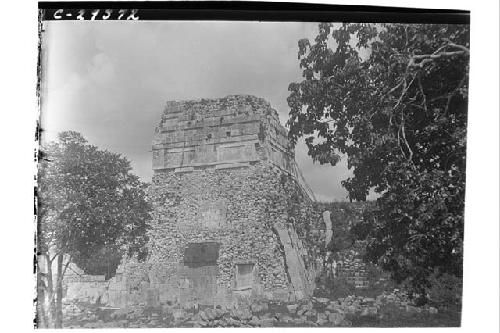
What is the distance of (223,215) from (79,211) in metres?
1.35

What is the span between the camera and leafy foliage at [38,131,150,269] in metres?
7.38

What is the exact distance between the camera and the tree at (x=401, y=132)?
754 centimetres

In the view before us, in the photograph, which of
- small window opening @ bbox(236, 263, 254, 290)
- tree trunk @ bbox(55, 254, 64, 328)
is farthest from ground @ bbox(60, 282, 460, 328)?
small window opening @ bbox(236, 263, 254, 290)

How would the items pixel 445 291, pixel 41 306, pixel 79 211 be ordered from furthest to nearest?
pixel 445 291 < pixel 79 211 < pixel 41 306

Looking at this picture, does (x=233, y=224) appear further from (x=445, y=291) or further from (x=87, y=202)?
(x=445, y=291)

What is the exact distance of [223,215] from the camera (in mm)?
7469

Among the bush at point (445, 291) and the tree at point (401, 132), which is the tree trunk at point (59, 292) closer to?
the tree at point (401, 132)

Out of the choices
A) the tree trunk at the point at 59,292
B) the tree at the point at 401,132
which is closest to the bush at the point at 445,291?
the tree at the point at 401,132

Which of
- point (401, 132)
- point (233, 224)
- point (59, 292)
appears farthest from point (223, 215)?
point (401, 132)

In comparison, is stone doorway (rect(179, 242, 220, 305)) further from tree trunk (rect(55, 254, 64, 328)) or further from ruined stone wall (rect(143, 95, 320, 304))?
tree trunk (rect(55, 254, 64, 328))

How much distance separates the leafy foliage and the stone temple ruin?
0.63ft

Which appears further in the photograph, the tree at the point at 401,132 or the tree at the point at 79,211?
the tree at the point at 401,132

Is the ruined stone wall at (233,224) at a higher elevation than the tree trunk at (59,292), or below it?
higher

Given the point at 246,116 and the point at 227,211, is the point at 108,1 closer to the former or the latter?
the point at 246,116
